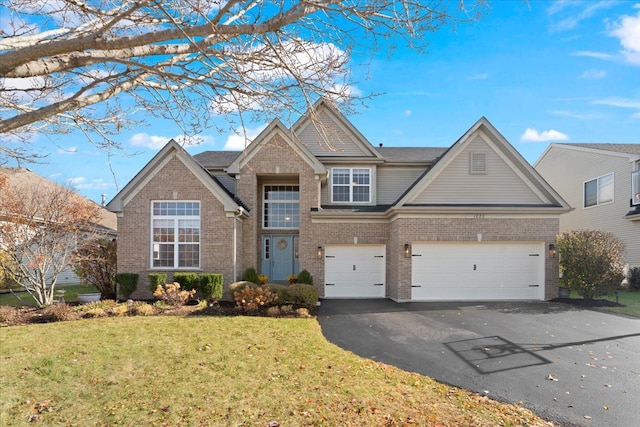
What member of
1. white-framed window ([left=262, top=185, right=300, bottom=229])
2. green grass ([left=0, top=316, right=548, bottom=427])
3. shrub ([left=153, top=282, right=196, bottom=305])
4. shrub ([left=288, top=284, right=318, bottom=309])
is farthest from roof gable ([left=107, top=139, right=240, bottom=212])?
green grass ([left=0, top=316, right=548, bottom=427])

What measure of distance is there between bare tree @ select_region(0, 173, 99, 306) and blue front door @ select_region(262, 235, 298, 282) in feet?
23.7

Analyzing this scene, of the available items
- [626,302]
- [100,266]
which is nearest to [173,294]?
[100,266]

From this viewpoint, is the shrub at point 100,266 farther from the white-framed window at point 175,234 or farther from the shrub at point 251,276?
the shrub at point 251,276

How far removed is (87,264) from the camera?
550 inches

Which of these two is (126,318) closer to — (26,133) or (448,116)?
(26,133)

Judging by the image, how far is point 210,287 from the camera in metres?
13.3

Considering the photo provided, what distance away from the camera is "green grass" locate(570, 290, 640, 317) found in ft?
39.2

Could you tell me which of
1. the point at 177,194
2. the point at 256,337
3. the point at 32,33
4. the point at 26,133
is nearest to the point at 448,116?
the point at 256,337

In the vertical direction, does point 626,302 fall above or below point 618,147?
below

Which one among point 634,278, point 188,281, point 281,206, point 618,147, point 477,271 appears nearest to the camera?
point 188,281

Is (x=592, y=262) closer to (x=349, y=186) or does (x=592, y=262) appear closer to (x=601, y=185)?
(x=601, y=185)

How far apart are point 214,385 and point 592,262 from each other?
14141 millimetres

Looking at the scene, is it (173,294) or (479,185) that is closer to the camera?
(173,294)

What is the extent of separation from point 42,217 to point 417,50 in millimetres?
13354
